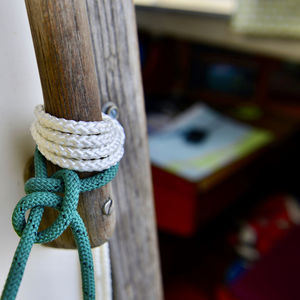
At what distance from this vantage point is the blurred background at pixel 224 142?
1282 millimetres

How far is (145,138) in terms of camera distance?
475mm

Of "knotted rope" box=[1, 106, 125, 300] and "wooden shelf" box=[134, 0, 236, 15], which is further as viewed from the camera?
"wooden shelf" box=[134, 0, 236, 15]

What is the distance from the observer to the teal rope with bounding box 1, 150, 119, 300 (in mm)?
296

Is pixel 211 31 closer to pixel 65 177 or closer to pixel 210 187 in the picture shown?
pixel 210 187

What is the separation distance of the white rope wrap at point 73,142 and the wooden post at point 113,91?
1 centimetres

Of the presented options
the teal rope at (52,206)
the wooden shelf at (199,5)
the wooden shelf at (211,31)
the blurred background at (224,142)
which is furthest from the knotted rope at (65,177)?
the wooden shelf at (199,5)

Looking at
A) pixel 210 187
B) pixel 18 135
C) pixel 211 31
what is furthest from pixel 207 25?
pixel 18 135

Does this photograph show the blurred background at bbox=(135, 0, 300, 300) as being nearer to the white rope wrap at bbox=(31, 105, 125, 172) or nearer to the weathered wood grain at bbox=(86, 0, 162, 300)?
the weathered wood grain at bbox=(86, 0, 162, 300)

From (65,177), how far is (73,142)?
0.03 m

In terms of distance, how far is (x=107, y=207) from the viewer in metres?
0.37

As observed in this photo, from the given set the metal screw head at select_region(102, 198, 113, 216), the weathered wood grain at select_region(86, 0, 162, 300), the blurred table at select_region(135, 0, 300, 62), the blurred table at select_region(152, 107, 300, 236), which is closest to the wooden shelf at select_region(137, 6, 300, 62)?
the blurred table at select_region(135, 0, 300, 62)

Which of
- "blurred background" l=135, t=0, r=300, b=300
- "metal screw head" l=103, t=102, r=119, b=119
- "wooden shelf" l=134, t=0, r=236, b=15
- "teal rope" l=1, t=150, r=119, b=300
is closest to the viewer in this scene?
"teal rope" l=1, t=150, r=119, b=300

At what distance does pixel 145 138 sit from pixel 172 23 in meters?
1.40

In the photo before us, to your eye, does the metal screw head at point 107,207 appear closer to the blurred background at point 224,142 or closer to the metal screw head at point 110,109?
the metal screw head at point 110,109
